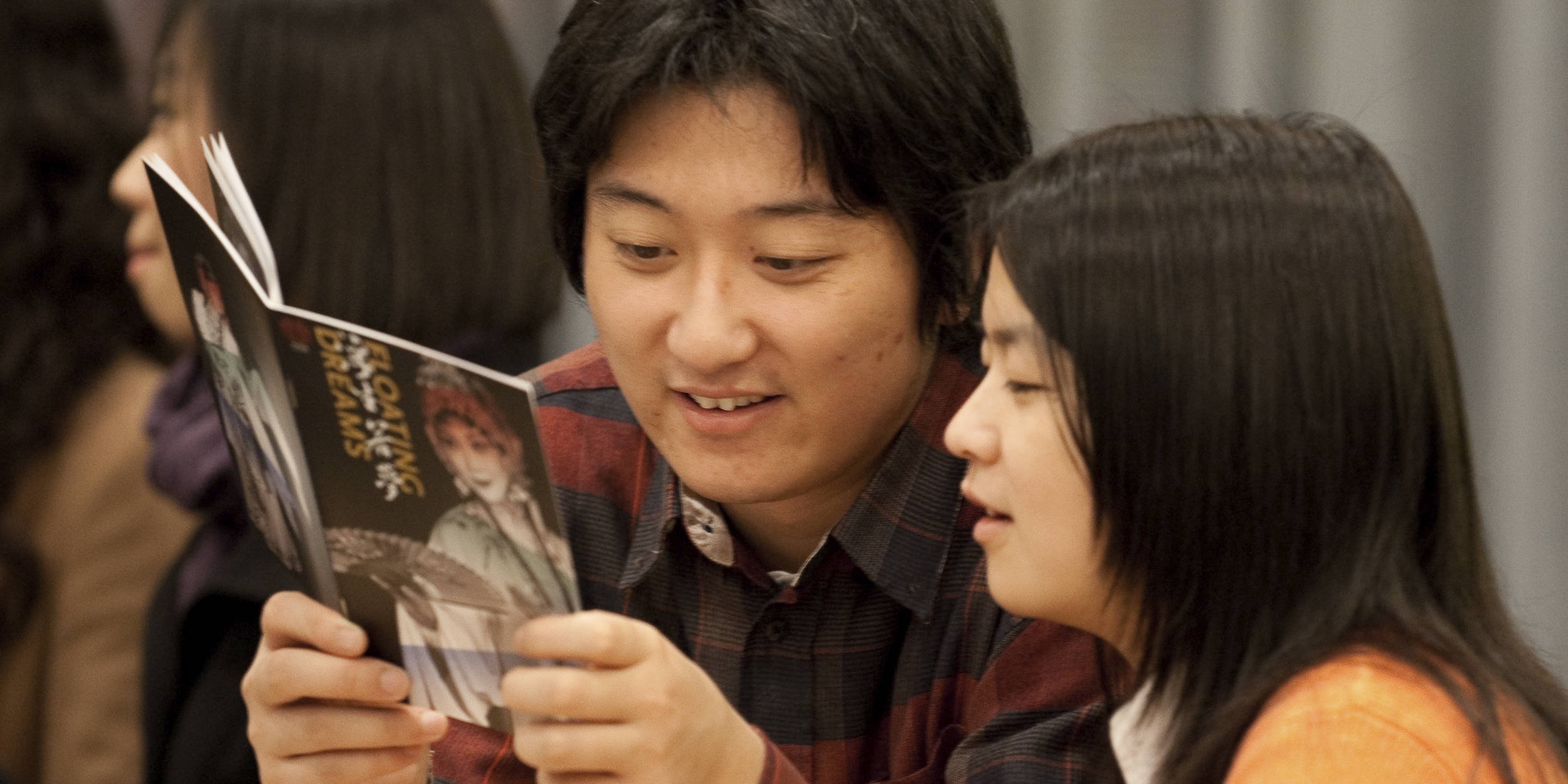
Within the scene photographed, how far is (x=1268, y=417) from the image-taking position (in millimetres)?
996

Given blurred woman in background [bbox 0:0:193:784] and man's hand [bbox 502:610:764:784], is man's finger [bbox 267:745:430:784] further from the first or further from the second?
blurred woman in background [bbox 0:0:193:784]

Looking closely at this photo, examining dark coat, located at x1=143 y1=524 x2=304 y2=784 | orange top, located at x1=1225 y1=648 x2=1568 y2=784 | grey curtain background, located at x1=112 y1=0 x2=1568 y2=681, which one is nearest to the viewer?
orange top, located at x1=1225 y1=648 x2=1568 y2=784

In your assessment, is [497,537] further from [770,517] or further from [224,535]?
[224,535]

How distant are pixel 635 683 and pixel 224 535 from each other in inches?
49.3

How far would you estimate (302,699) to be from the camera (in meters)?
1.16

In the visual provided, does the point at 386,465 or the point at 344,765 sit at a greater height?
the point at 386,465

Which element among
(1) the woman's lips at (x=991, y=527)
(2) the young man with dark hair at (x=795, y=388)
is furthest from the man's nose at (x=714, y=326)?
(1) the woman's lips at (x=991, y=527)

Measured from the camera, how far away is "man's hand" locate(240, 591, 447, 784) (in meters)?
1.08

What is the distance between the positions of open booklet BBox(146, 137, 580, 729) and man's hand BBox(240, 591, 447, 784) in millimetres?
19

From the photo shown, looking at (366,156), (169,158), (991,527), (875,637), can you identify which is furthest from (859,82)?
(169,158)

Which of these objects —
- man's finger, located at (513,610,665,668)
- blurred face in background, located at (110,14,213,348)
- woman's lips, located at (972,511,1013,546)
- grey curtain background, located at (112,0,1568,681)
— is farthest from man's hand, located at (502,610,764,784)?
grey curtain background, located at (112,0,1568,681)

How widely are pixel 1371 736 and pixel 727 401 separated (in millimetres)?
536

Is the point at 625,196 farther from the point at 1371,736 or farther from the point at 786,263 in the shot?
the point at 1371,736

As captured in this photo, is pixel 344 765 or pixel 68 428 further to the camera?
pixel 68 428
